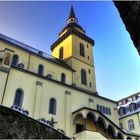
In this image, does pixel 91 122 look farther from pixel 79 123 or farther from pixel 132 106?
pixel 132 106

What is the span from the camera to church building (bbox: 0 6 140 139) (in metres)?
23.2

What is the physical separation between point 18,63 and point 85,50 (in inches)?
651

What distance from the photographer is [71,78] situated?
33938 millimetres

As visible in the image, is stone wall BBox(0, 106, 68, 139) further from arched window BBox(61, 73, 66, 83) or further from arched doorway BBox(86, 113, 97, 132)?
arched window BBox(61, 73, 66, 83)

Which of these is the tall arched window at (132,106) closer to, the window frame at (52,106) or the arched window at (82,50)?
the arched window at (82,50)

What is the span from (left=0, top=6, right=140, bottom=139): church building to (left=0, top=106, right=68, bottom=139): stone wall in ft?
41.1

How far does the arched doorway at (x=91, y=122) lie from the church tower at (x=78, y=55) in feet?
24.4

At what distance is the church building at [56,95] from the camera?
2320 cm

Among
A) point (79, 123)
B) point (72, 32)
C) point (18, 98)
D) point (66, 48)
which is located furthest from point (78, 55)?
point (18, 98)

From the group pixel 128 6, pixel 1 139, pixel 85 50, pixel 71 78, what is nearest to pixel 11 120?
pixel 1 139

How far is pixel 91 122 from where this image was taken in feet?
90.5

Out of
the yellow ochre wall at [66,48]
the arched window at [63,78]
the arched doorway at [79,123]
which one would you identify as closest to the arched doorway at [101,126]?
the arched doorway at [79,123]

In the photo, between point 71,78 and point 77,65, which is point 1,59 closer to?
point 71,78

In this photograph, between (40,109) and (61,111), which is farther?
(61,111)
